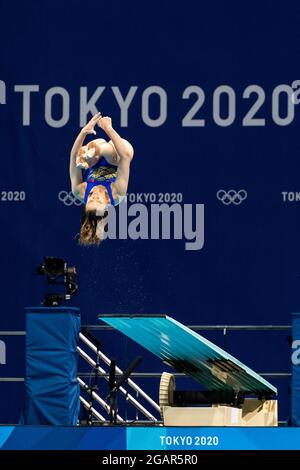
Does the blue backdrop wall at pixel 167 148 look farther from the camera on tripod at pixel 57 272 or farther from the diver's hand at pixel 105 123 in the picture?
the camera on tripod at pixel 57 272

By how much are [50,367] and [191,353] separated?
102cm

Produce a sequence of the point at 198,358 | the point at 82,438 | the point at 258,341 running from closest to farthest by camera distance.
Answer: the point at 82,438 < the point at 198,358 < the point at 258,341

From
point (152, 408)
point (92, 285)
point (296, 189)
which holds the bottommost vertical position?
point (152, 408)

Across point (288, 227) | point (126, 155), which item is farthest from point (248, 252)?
point (126, 155)

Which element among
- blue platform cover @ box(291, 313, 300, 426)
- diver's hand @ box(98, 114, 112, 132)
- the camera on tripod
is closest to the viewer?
blue platform cover @ box(291, 313, 300, 426)

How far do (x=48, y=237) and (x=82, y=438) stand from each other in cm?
341

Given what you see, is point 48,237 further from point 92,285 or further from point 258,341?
point 258,341

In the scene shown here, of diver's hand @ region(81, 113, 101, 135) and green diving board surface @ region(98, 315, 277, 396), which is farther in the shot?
diver's hand @ region(81, 113, 101, 135)

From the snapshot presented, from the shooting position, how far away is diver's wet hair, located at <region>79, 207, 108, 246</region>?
10.8 metres

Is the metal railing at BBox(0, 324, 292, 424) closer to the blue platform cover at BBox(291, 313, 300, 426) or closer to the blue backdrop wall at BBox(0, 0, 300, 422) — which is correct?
the blue backdrop wall at BBox(0, 0, 300, 422)

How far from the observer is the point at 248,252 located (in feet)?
35.1

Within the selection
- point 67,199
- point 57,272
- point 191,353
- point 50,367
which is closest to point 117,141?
point 67,199

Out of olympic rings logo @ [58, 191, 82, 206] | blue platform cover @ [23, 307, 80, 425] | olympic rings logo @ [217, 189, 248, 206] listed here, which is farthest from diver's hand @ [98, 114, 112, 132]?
blue platform cover @ [23, 307, 80, 425]

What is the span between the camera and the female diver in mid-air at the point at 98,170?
35.5 ft
